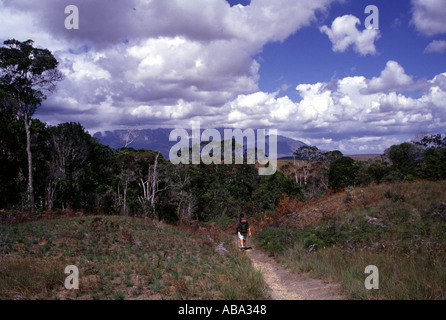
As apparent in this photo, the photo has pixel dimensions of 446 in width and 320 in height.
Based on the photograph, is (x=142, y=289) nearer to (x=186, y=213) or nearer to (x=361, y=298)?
(x=361, y=298)

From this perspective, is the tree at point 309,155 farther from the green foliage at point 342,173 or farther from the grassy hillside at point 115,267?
the grassy hillside at point 115,267

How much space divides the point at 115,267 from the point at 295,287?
495cm

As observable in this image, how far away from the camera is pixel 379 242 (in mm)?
9211

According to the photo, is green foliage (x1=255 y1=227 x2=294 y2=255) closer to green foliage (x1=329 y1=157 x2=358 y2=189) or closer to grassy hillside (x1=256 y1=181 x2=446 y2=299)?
grassy hillside (x1=256 y1=181 x2=446 y2=299)

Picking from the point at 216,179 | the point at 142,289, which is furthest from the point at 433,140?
the point at 142,289

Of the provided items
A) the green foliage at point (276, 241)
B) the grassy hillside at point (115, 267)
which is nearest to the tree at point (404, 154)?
the green foliage at point (276, 241)

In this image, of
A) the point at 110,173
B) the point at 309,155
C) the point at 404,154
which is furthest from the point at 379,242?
the point at 309,155

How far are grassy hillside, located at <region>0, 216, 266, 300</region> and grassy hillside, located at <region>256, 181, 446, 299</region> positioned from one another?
7.11 feet

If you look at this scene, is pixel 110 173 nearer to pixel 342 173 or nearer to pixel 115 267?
pixel 115 267

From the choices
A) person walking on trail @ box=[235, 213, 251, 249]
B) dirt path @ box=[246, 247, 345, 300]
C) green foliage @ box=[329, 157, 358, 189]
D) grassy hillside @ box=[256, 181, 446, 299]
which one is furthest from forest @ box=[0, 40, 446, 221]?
dirt path @ box=[246, 247, 345, 300]

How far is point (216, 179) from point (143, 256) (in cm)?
2895

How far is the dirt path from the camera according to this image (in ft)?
21.3

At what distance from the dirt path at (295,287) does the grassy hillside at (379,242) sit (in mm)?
284

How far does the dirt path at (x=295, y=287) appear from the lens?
650 centimetres
